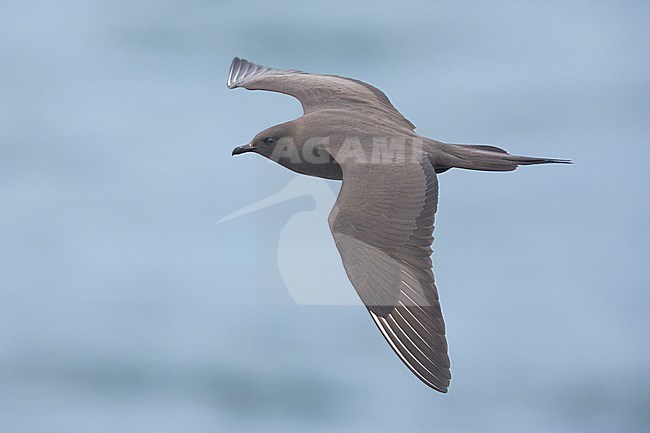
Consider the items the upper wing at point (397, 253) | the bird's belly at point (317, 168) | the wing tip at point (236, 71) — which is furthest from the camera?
the wing tip at point (236, 71)

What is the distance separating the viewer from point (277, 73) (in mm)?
10422

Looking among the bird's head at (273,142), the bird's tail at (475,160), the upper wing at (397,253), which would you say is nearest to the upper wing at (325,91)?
the bird's head at (273,142)

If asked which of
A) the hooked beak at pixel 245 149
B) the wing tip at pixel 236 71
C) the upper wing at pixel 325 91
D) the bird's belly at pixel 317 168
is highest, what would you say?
the wing tip at pixel 236 71

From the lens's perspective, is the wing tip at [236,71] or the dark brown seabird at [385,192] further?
the wing tip at [236,71]

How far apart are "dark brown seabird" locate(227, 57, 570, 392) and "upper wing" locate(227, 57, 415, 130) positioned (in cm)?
1

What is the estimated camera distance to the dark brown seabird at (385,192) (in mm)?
7660

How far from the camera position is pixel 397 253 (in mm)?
7891

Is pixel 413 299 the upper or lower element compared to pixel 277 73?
lower

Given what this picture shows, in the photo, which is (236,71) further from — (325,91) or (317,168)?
(317,168)

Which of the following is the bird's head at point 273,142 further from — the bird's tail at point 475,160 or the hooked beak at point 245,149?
the bird's tail at point 475,160

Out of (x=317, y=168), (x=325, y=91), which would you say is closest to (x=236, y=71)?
(x=325, y=91)

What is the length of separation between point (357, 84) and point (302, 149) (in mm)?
1271

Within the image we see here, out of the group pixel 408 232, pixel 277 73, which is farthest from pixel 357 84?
pixel 408 232

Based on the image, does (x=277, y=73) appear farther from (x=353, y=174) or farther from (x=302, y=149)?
(x=353, y=174)
